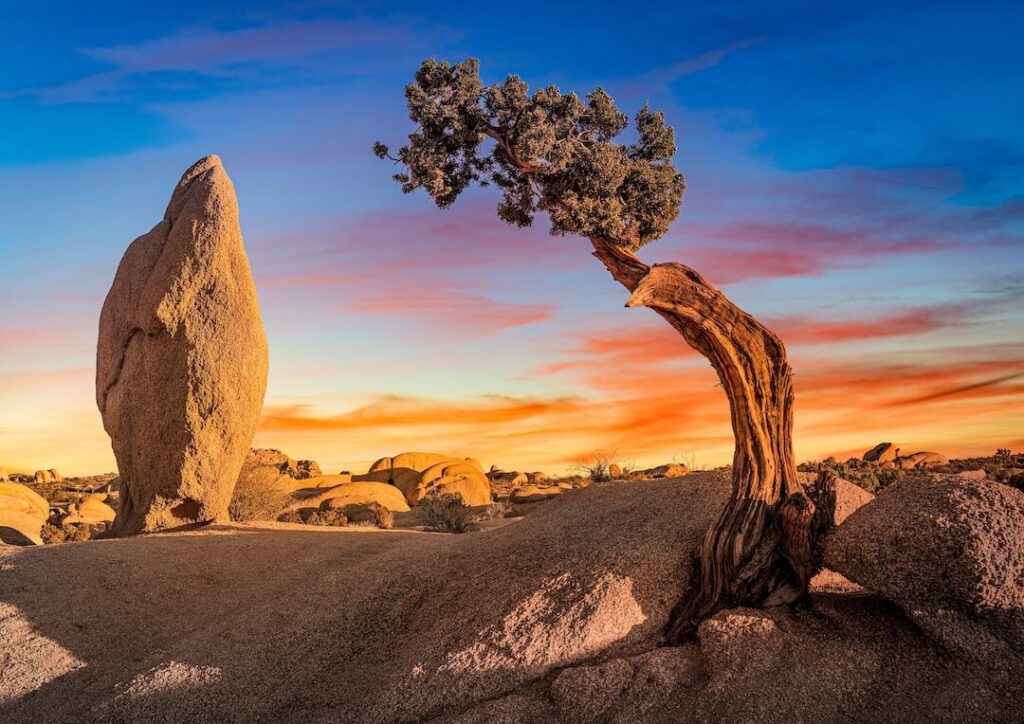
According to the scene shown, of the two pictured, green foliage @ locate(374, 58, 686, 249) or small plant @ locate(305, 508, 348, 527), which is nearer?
green foliage @ locate(374, 58, 686, 249)

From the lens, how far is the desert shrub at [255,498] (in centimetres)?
2081

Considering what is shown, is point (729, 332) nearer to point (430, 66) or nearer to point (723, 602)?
point (723, 602)

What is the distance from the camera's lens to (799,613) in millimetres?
8289

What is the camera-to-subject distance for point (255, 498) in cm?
2102

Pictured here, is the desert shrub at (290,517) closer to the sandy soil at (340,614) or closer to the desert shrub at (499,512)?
the desert shrub at (499,512)

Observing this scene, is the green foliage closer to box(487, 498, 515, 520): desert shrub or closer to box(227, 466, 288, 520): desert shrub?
box(227, 466, 288, 520): desert shrub

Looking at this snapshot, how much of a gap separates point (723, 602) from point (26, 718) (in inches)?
287

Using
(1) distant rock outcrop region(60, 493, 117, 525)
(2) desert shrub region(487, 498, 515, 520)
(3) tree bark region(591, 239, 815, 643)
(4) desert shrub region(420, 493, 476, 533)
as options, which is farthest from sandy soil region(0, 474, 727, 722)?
(1) distant rock outcrop region(60, 493, 117, 525)

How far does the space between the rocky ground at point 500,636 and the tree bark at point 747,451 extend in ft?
1.31

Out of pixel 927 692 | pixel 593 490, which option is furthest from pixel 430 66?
pixel 927 692

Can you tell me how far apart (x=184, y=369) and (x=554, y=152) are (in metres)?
8.37

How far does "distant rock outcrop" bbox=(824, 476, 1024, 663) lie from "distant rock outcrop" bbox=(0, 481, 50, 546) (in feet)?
59.2

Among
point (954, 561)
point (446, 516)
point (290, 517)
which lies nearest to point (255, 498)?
point (290, 517)

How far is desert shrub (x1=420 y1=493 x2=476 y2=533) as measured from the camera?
21.6 metres
